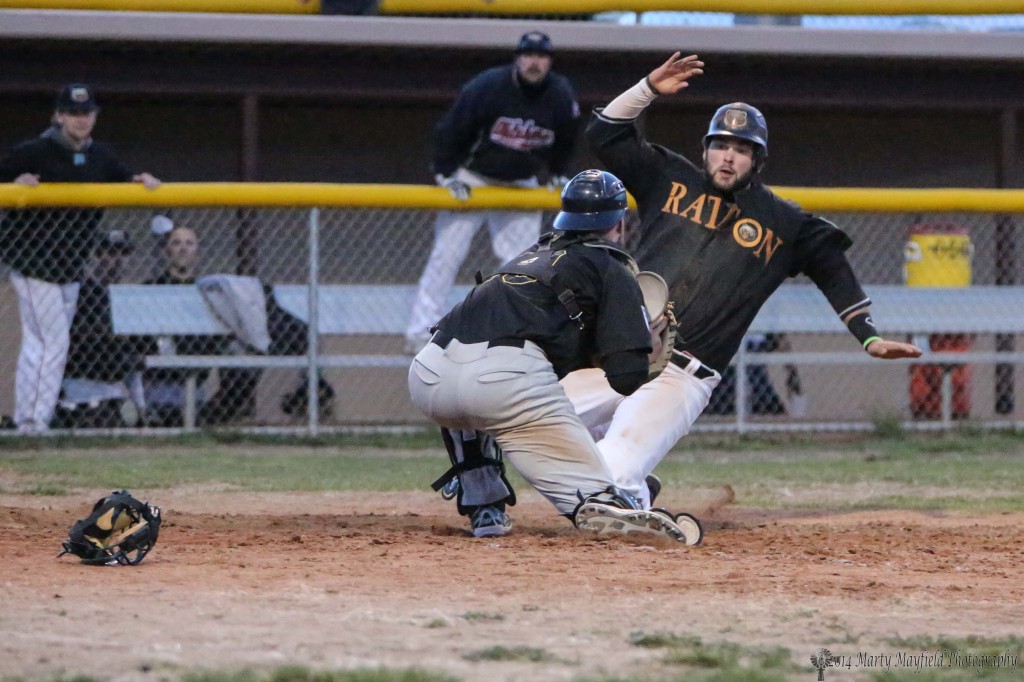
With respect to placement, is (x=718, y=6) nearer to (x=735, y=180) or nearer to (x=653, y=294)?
(x=735, y=180)

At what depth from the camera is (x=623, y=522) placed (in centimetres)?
547

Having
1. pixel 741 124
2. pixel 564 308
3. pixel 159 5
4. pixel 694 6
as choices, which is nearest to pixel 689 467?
pixel 741 124

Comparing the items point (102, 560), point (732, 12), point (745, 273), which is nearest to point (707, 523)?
point (745, 273)

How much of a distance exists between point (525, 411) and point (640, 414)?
78cm

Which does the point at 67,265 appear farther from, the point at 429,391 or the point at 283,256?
the point at 429,391

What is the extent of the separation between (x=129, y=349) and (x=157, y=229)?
0.83 metres

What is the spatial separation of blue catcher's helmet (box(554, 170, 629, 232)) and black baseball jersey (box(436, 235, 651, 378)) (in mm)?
69

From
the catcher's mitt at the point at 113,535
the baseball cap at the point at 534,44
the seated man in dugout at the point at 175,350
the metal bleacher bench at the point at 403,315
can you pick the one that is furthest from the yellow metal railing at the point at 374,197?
the catcher's mitt at the point at 113,535

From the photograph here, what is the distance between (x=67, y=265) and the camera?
9133 millimetres

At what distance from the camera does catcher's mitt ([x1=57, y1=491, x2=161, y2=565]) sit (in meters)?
4.83

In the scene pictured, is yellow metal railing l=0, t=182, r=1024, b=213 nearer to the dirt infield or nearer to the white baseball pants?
the dirt infield

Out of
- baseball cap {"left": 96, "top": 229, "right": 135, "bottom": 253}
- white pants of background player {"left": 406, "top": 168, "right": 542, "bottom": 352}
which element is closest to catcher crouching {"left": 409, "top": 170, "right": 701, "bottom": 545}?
white pants of background player {"left": 406, "top": 168, "right": 542, "bottom": 352}

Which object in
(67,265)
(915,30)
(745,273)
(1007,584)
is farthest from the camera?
(915,30)

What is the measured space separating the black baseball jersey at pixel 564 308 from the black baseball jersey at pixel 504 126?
3.82 metres
